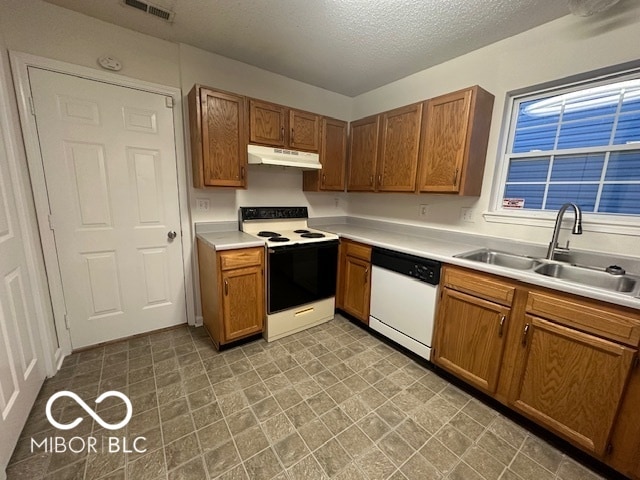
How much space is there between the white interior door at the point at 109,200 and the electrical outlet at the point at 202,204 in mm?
178

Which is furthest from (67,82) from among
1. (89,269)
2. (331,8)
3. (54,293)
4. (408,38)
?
(408,38)

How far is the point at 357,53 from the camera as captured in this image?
2201mm

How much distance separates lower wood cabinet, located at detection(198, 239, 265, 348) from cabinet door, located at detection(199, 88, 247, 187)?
61cm

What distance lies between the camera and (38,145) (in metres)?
1.76

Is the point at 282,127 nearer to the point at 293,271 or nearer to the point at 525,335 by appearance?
the point at 293,271

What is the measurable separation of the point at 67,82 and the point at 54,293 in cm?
152

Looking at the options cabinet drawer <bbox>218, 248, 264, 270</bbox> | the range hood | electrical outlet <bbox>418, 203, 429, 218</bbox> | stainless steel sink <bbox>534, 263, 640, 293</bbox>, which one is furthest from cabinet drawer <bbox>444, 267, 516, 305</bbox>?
the range hood

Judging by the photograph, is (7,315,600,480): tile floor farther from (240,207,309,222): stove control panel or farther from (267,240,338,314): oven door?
(240,207,309,222): stove control panel

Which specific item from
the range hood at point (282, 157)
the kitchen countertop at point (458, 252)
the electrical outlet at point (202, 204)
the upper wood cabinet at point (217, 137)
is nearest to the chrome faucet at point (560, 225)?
the kitchen countertop at point (458, 252)

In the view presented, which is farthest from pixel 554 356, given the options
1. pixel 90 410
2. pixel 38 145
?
pixel 38 145

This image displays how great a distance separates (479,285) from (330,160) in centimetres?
192

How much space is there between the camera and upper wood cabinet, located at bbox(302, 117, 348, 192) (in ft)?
9.08

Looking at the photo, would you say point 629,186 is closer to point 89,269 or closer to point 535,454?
point 535,454

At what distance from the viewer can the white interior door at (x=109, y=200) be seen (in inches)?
72.2
